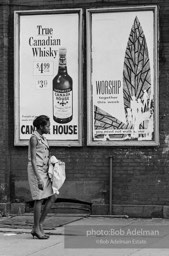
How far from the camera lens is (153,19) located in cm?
1129

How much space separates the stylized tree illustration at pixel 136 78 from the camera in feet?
37.2

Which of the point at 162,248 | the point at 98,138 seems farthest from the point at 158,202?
the point at 162,248

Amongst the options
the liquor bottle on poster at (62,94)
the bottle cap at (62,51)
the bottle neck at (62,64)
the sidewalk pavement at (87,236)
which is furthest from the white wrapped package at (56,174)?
Answer: the bottle cap at (62,51)

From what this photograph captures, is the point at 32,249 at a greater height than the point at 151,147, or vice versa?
the point at 151,147

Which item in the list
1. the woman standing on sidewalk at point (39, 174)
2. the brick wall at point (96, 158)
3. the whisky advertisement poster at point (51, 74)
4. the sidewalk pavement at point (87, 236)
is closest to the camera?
the sidewalk pavement at point (87, 236)

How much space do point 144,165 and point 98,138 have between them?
3.21ft

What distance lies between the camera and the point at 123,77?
1142 centimetres

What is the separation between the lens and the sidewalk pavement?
8.43 metres

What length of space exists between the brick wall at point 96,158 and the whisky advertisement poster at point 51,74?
190 mm

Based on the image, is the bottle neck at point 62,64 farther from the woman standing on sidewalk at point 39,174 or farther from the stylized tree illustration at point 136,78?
the woman standing on sidewalk at point 39,174

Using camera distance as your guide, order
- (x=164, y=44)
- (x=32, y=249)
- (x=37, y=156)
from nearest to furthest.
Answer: (x=32, y=249) < (x=37, y=156) < (x=164, y=44)

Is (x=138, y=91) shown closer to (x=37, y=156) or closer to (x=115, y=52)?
(x=115, y=52)

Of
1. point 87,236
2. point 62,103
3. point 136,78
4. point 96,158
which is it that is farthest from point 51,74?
point 87,236

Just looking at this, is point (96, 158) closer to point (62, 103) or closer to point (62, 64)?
point (62, 103)
